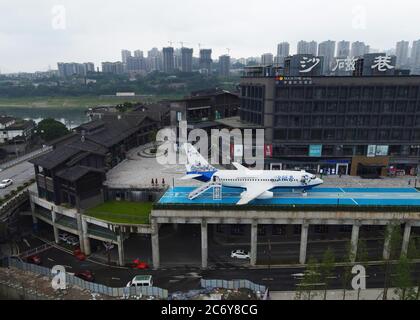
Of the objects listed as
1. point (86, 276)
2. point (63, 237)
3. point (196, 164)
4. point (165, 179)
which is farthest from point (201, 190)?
point (63, 237)

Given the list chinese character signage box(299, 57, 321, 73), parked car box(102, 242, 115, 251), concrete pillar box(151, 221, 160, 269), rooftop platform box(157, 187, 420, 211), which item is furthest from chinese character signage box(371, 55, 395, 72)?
parked car box(102, 242, 115, 251)

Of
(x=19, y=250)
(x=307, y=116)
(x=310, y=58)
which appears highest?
(x=310, y=58)

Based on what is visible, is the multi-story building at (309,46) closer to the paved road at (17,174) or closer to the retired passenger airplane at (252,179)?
the retired passenger airplane at (252,179)

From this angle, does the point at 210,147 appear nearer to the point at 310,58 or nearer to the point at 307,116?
the point at 307,116

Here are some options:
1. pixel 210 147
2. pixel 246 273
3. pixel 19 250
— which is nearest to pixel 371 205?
pixel 246 273

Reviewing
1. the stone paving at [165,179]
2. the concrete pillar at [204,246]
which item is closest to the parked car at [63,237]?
the stone paving at [165,179]

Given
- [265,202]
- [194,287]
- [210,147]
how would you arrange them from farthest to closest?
[210,147] → [265,202] → [194,287]
